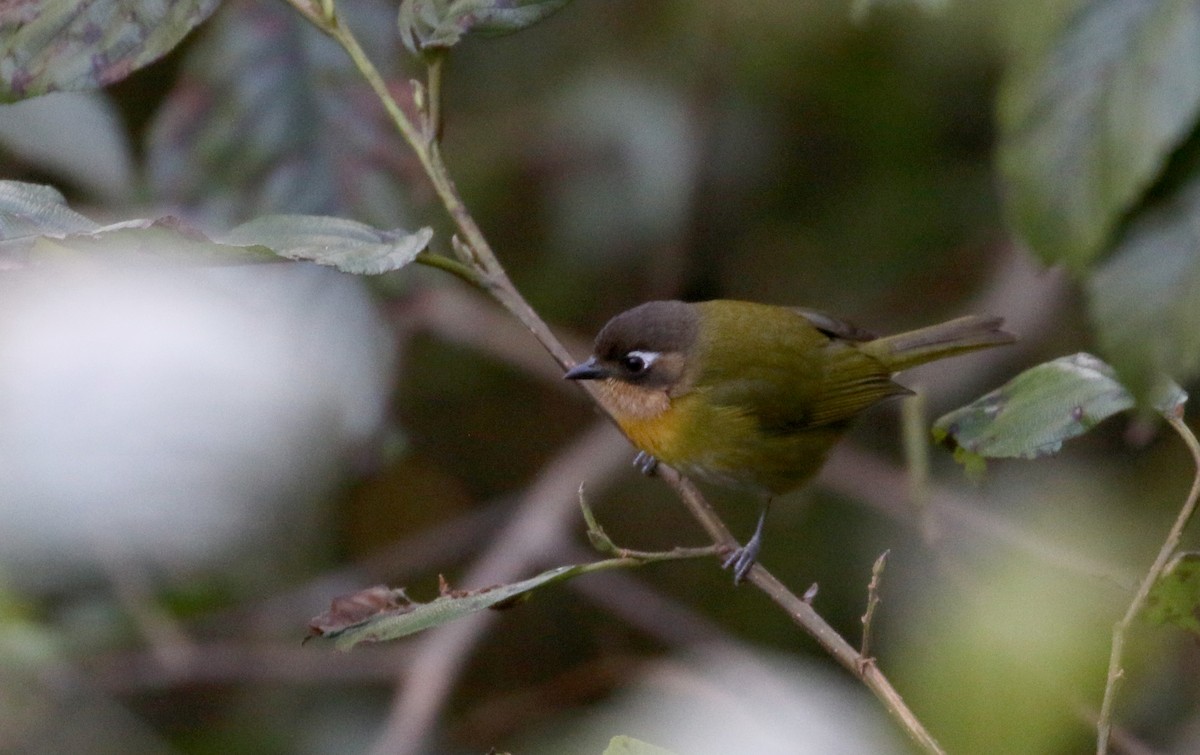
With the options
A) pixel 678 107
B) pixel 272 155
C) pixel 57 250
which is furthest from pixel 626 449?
pixel 57 250

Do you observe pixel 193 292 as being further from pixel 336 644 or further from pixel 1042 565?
pixel 1042 565

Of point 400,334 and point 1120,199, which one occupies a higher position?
point 1120,199

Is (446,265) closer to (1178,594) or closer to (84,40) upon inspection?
(84,40)

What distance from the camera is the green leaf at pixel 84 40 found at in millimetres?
1620

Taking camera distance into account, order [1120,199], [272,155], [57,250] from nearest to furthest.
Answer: [57,250]
[1120,199]
[272,155]

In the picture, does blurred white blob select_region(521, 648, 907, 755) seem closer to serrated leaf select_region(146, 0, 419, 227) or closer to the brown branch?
the brown branch

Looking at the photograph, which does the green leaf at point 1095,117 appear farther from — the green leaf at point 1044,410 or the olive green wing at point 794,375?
the olive green wing at point 794,375

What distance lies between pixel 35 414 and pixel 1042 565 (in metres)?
1.80

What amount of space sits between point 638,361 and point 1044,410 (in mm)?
1296

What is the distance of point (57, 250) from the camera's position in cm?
140

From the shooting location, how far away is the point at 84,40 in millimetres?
1625

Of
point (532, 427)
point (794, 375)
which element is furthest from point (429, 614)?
point (532, 427)

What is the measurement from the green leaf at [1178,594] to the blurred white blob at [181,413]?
1.28 metres

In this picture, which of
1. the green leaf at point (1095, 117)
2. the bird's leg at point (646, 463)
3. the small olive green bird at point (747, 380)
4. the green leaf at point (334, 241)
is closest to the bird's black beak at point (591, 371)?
the small olive green bird at point (747, 380)
